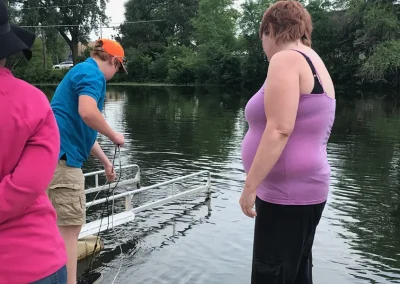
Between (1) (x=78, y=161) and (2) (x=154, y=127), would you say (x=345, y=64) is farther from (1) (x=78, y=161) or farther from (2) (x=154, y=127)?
(1) (x=78, y=161)

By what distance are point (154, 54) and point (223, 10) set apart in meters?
12.1

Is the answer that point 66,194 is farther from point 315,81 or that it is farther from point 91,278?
point 315,81

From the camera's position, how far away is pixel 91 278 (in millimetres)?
4582

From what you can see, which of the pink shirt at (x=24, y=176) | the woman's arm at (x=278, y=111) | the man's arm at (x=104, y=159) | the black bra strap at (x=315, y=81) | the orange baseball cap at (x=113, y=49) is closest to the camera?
the pink shirt at (x=24, y=176)

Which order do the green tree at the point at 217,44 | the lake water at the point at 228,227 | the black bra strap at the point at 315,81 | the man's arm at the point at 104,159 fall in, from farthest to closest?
the green tree at the point at 217,44 → the lake water at the point at 228,227 → the man's arm at the point at 104,159 → the black bra strap at the point at 315,81

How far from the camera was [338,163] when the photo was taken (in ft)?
38.3

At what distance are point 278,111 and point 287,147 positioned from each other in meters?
0.26

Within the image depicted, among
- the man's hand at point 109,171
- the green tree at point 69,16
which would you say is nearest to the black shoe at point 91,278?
the man's hand at point 109,171

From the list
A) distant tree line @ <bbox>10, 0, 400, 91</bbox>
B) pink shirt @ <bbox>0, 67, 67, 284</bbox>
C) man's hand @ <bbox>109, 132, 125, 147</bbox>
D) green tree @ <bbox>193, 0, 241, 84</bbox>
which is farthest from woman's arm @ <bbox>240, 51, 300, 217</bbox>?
green tree @ <bbox>193, 0, 241, 84</bbox>

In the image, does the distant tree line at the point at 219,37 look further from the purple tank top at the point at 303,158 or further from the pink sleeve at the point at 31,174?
the pink sleeve at the point at 31,174

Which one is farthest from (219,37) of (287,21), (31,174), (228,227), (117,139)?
(31,174)

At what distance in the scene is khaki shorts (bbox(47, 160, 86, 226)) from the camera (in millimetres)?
3498

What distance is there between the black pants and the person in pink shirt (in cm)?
135

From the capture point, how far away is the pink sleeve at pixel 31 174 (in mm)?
1698
